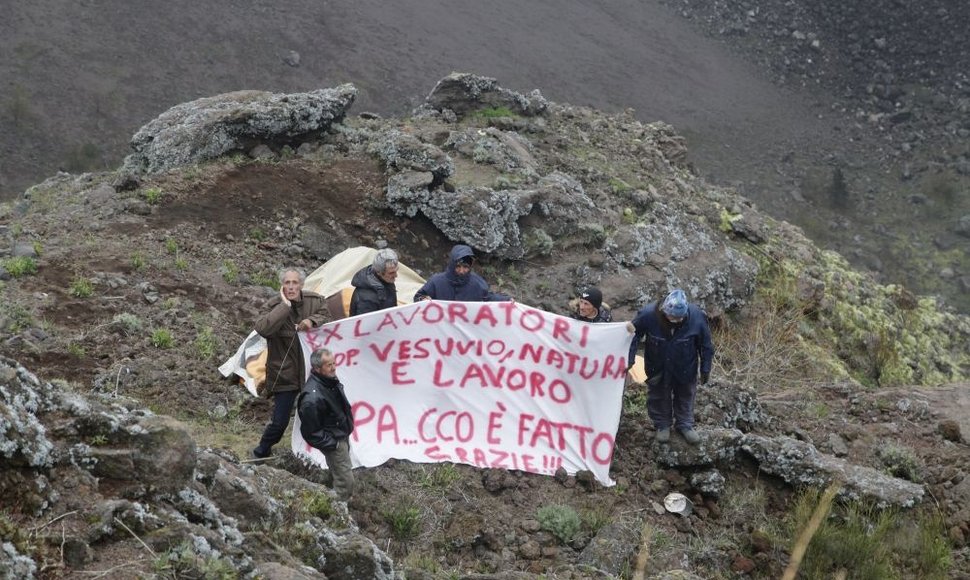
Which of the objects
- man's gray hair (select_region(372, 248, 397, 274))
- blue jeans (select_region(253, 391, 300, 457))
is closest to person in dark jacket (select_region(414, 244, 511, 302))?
man's gray hair (select_region(372, 248, 397, 274))

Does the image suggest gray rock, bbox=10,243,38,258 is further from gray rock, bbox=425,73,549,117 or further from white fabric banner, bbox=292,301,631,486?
gray rock, bbox=425,73,549,117

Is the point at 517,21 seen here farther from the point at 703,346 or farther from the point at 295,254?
A: the point at 703,346

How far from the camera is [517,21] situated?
3484 cm

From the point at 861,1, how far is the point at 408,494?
3455cm

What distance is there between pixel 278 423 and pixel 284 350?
1.72ft

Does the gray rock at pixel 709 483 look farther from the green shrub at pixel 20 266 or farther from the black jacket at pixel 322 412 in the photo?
the green shrub at pixel 20 266

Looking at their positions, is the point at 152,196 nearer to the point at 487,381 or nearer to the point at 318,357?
the point at 487,381

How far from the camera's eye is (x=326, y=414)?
20.0ft

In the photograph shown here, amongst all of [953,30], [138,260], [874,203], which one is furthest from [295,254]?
[953,30]

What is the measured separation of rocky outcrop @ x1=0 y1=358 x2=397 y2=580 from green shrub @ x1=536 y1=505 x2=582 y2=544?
6.14 feet

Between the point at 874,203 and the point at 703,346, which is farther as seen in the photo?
the point at 874,203

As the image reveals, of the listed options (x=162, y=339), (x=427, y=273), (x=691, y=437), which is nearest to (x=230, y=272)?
(x=162, y=339)

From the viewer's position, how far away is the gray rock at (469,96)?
656 inches

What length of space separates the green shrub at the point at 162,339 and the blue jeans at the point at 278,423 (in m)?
2.24
